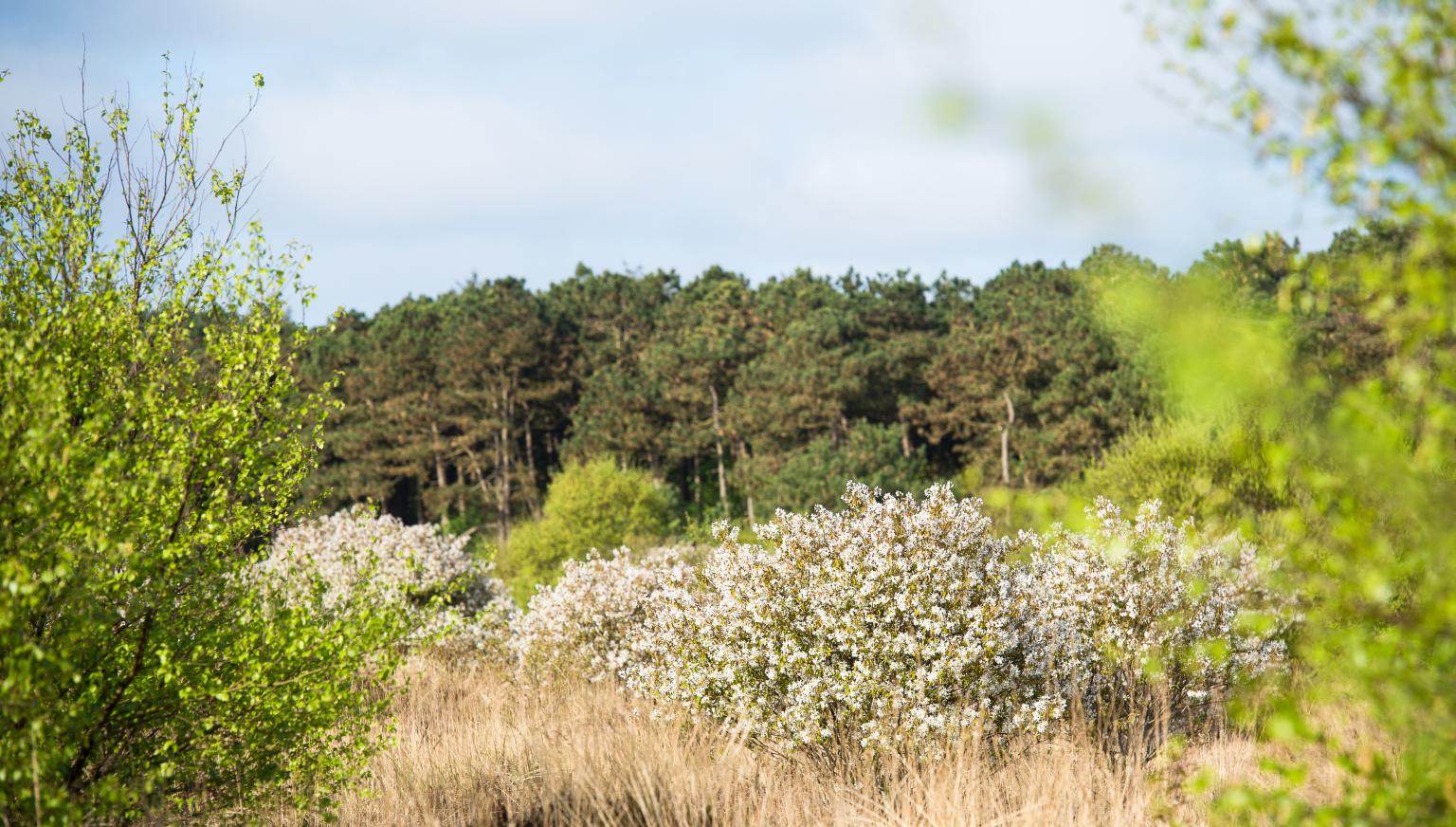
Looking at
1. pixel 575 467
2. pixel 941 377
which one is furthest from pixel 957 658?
pixel 941 377

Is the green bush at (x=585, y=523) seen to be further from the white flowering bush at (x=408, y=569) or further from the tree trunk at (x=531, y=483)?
the white flowering bush at (x=408, y=569)

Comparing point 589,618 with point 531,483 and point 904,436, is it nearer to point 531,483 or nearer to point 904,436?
point 904,436

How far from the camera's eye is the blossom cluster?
286 inches

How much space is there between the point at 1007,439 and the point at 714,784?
113 feet

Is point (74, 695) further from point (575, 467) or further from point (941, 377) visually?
point (941, 377)

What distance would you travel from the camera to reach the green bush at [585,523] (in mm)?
34281

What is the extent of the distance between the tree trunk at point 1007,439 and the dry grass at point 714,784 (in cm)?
3119

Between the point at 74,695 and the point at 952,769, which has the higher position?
the point at 74,695

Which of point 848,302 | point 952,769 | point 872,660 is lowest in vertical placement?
point 952,769

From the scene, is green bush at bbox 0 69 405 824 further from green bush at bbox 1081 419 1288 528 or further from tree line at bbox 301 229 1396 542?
tree line at bbox 301 229 1396 542

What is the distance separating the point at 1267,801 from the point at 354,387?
173 ft

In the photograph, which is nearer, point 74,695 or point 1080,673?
point 74,695

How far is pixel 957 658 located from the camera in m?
7.13

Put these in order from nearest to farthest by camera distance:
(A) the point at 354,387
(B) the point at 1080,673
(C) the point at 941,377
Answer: (B) the point at 1080,673, (C) the point at 941,377, (A) the point at 354,387
